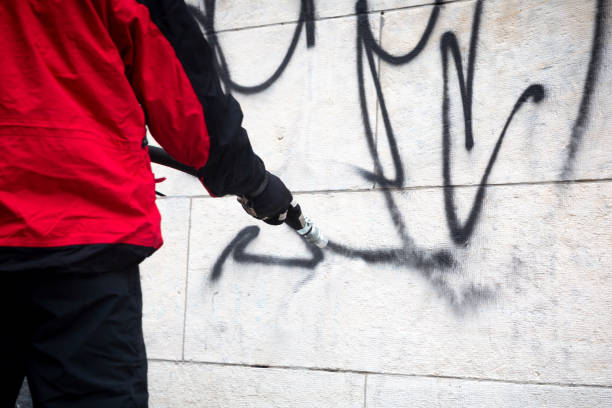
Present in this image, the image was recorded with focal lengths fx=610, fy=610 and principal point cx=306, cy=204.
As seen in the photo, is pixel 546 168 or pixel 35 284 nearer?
pixel 35 284

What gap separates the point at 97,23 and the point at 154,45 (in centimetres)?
16

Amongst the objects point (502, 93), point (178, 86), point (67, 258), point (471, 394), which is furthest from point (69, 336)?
point (502, 93)

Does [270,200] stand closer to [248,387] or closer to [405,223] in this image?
[405,223]

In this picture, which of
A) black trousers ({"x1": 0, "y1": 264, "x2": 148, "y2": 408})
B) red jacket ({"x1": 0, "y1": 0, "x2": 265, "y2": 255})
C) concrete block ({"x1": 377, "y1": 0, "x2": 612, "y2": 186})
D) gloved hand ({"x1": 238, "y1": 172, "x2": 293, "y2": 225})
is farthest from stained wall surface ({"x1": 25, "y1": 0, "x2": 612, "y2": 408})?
black trousers ({"x1": 0, "y1": 264, "x2": 148, "y2": 408})

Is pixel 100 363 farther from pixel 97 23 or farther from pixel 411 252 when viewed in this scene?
pixel 411 252

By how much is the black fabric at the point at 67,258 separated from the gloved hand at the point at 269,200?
551mm

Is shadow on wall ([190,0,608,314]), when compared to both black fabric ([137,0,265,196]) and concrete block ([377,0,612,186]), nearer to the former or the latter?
concrete block ([377,0,612,186])

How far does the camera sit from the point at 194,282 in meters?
3.19

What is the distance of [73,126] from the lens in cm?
133

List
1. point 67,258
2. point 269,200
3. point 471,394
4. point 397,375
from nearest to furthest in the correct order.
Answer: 1. point 67,258
2. point 269,200
3. point 471,394
4. point 397,375

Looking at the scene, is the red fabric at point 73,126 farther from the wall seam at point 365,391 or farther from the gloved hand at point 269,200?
the wall seam at point 365,391

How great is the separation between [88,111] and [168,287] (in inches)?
77.8

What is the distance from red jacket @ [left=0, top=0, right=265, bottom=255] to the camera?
1.29m

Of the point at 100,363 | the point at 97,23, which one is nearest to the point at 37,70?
the point at 97,23
